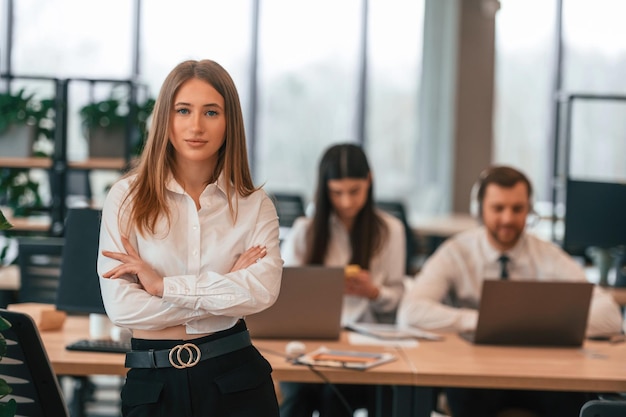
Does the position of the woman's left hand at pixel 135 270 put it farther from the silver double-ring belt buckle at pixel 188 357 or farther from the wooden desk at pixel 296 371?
the wooden desk at pixel 296 371

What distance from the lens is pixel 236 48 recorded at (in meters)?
10.5

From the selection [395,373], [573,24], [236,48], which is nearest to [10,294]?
[395,373]

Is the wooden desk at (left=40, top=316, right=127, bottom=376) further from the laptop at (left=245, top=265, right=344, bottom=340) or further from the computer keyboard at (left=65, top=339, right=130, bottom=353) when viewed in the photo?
the laptop at (left=245, top=265, right=344, bottom=340)

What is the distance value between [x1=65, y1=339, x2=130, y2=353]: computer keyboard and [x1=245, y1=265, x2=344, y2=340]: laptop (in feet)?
1.44

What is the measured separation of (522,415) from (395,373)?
0.69 metres

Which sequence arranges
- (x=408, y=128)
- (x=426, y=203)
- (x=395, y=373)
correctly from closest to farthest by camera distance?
(x=395, y=373), (x=426, y=203), (x=408, y=128)

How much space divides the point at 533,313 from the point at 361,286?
704 mm

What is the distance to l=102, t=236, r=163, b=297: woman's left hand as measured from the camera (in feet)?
6.86

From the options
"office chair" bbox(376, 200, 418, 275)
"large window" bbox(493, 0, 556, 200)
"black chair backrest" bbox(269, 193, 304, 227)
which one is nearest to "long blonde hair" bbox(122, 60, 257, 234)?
"office chair" bbox(376, 200, 418, 275)

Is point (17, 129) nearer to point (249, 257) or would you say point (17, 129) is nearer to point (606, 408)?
point (249, 257)

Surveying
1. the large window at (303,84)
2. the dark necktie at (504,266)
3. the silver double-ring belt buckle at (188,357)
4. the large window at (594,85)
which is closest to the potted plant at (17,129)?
the dark necktie at (504,266)

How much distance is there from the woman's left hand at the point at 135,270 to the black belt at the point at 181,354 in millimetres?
132

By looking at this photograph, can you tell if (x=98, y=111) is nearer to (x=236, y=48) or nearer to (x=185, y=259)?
(x=185, y=259)

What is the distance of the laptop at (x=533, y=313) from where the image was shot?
3043 mm
